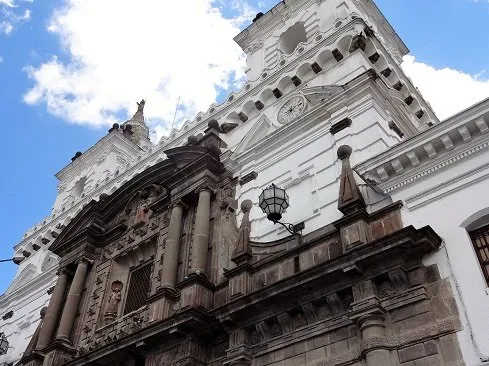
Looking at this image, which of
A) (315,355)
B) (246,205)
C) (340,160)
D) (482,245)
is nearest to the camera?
(482,245)

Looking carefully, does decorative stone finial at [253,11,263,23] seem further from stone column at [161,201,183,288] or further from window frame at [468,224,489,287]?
window frame at [468,224,489,287]

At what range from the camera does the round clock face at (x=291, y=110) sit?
693 inches

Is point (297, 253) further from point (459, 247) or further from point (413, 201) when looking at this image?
point (459, 247)

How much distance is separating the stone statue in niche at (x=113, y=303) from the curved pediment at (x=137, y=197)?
85.3 inches

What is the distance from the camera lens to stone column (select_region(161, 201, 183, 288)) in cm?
1538

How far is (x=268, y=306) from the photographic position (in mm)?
12258

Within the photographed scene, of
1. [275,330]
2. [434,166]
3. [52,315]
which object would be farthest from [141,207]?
[434,166]

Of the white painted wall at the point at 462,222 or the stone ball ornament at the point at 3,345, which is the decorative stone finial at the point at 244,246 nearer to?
the white painted wall at the point at 462,222

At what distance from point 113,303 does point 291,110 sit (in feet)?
27.4

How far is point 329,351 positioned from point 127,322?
706 centimetres

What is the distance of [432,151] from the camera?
11742 mm

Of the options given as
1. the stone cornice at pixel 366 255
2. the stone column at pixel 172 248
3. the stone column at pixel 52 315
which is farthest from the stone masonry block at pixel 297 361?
the stone column at pixel 52 315

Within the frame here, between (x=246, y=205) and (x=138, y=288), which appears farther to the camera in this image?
(x=138, y=288)

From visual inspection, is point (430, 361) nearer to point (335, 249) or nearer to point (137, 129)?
point (335, 249)
